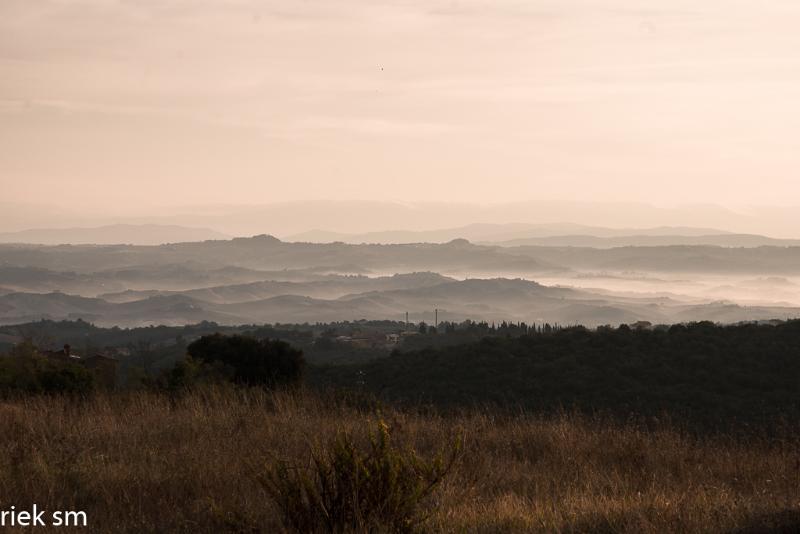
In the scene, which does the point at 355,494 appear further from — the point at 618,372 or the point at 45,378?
the point at 618,372

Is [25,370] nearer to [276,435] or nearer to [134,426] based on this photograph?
[134,426]

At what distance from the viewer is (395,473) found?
19.8 ft

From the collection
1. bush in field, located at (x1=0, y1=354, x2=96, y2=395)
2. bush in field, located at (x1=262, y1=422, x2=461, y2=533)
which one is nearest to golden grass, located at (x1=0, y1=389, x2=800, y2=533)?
bush in field, located at (x1=262, y1=422, x2=461, y2=533)

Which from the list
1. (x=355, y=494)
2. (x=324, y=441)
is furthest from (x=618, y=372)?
(x=355, y=494)

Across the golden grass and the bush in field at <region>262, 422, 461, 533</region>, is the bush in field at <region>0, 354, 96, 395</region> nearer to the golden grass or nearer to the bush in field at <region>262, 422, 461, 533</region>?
the golden grass

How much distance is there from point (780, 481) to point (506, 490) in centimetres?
277

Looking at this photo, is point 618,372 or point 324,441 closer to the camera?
point 324,441

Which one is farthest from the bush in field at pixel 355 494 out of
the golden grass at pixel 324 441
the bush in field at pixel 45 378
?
the bush in field at pixel 45 378

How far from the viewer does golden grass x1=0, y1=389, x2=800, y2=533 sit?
6.52 metres

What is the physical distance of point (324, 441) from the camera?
912 centimetres

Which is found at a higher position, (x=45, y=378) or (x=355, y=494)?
(x=355, y=494)

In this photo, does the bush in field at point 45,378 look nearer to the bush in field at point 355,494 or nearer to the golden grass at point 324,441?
the golden grass at point 324,441

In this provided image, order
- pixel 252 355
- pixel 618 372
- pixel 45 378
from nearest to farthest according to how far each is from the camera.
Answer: pixel 45 378 < pixel 252 355 < pixel 618 372

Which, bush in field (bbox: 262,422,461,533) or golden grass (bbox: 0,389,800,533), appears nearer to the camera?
bush in field (bbox: 262,422,461,533)
